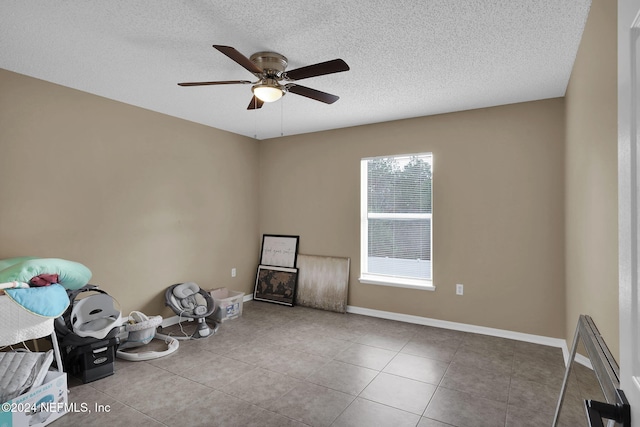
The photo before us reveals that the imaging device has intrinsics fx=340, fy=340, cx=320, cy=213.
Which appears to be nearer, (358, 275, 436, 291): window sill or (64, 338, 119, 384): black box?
(64, 338, 119, 384): black box

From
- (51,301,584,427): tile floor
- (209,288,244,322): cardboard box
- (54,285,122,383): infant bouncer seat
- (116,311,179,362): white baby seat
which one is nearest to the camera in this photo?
(51,301,584,427): tile floor

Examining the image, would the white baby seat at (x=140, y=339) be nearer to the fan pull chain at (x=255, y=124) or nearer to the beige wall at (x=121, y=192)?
the beige wall at (x=121, y=192)

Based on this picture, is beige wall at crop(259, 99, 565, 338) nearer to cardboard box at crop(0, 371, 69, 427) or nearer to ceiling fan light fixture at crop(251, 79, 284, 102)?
ceiling fan light fixture at crop(251, 79, 284, 102)

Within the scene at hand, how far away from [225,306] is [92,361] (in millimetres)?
1644

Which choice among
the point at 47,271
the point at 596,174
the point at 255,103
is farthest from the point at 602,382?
the point at 47,271

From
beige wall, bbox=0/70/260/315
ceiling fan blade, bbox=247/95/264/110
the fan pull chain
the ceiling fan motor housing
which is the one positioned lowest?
beige wall, bbox=0/70/260/315

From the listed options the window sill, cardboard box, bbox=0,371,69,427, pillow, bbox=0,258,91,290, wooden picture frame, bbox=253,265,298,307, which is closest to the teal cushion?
pillow, bbox=0,258,91,290

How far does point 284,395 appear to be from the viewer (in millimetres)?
2584

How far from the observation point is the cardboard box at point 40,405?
2.02 metres

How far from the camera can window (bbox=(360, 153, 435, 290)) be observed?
4.26 meters

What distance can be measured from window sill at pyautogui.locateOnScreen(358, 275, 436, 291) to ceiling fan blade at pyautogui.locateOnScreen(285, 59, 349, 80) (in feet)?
9.64

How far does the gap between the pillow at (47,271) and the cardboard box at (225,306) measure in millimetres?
1768

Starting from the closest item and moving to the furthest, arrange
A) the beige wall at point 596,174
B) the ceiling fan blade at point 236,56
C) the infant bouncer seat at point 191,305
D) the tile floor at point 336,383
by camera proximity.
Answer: the beige wall at point 596,174, the ceiling fan blade at point 236,56, the tile floor at point 336,383, the infant bouncer seat at point 191,305

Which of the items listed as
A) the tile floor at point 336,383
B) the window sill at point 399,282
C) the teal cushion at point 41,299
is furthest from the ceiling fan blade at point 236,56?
the window sill at point 399,282
